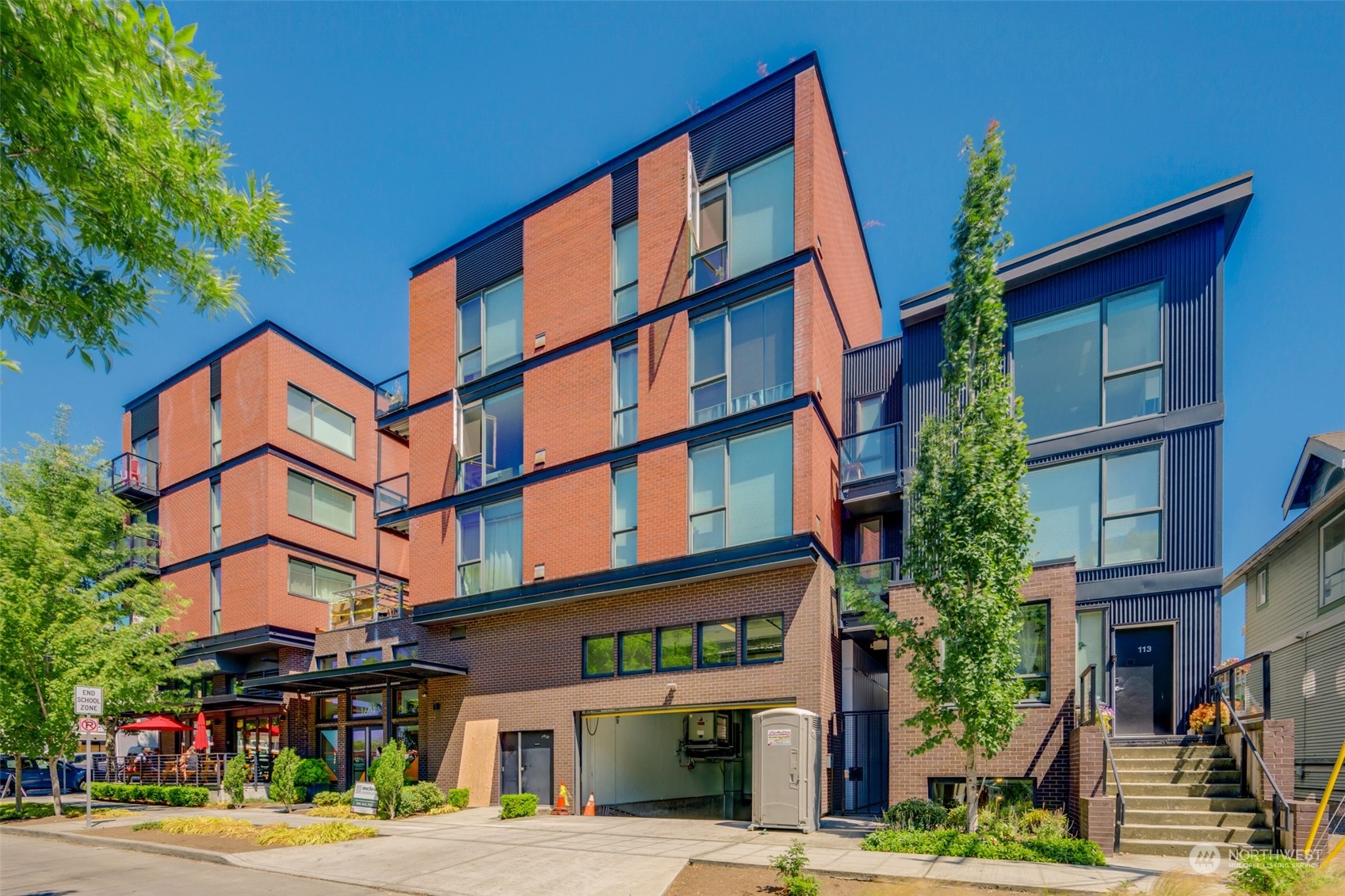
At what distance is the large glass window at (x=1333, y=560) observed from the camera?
670 inches

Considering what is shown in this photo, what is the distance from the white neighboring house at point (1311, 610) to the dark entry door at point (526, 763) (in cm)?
1582

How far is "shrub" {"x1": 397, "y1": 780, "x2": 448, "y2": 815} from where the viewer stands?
18.8m

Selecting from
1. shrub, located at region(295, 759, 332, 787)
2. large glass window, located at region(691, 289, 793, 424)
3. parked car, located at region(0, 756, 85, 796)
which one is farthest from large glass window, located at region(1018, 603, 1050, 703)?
parked car, located at region(0, 756, 85, 796)

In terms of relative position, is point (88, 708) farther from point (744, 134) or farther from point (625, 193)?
point (744, 134)

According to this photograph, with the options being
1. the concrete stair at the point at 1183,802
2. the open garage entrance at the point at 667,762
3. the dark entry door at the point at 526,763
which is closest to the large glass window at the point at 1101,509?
the concrete stair at the point at 1183,802

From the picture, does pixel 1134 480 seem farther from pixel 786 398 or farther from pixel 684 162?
pixel 684 162

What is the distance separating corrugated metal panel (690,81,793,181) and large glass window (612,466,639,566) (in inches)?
300

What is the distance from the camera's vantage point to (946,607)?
1306 centimetres

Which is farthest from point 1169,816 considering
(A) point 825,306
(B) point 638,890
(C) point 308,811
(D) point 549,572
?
(C) point 308,811

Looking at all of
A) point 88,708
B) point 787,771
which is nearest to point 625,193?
point 787,771

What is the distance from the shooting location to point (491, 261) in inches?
918

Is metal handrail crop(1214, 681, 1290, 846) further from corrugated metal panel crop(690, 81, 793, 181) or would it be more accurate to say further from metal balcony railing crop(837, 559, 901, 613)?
corrugated metal panel crop(690, 81, 793, 181)

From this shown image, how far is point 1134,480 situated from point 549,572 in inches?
533

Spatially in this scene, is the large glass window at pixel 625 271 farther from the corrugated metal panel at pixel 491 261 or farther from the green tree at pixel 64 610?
the green tree at pixel 64 610
